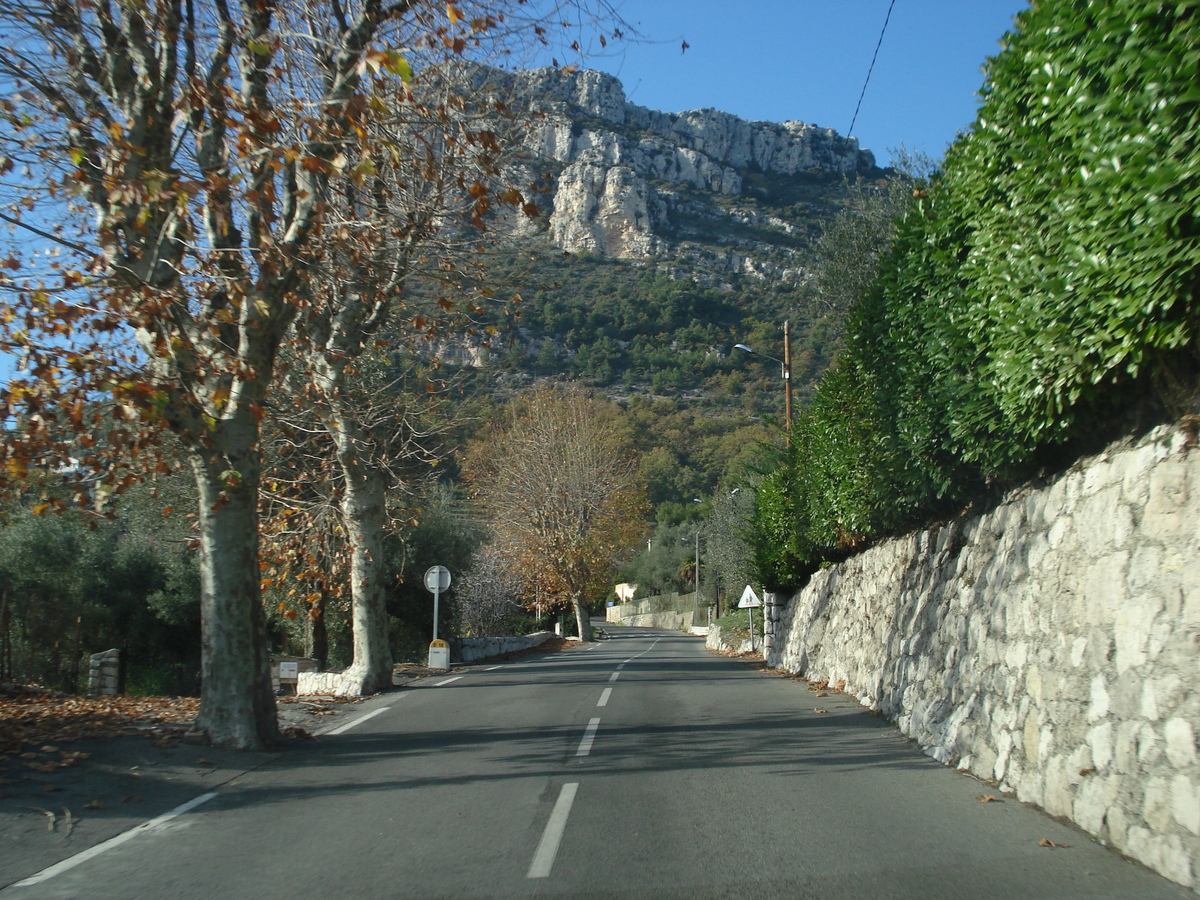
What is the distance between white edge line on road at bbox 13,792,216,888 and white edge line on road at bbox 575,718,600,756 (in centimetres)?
352

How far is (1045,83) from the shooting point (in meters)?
6.51

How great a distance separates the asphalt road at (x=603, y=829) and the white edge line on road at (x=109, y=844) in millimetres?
22

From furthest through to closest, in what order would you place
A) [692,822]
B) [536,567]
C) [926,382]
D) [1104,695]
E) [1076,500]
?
[536,567] → [926,382] → [1076,500] → [692,822] → [1104,695]

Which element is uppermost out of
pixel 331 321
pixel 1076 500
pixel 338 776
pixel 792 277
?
pixel 792 277

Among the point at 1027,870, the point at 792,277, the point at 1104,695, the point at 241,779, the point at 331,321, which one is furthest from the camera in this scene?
the point at 792,277

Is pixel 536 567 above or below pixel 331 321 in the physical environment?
below

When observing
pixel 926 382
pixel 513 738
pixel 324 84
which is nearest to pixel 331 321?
pixel 324 84

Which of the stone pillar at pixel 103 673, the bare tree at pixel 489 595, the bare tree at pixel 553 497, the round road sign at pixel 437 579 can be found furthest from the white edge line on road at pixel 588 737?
the bare tree at pixel 553 497

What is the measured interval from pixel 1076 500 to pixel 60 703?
12748 mm

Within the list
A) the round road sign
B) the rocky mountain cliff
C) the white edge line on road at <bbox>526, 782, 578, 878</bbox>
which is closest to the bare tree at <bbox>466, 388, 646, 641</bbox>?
the round road sign

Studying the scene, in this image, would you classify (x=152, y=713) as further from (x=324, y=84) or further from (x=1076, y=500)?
(x=1076, y=500)

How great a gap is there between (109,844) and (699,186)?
100 m

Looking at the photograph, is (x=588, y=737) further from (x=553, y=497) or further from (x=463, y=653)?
(x=553, y=497)

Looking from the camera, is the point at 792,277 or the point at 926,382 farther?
the point at 792,277
